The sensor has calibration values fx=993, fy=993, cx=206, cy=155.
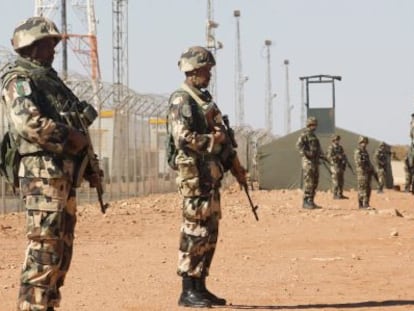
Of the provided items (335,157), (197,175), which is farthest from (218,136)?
(335,157)

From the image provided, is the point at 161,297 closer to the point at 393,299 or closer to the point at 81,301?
the point at 81,301

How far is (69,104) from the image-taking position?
4.88 m

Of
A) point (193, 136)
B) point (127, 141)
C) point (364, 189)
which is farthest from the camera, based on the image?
point (127, 141)

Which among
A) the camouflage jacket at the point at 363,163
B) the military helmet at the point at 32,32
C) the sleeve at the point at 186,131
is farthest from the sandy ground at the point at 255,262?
the military helmet at the point at 32,32

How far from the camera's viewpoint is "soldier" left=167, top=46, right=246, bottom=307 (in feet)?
20.2

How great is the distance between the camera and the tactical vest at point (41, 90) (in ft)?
15.6

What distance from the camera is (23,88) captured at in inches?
185

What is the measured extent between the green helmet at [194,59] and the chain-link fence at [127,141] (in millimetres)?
11646

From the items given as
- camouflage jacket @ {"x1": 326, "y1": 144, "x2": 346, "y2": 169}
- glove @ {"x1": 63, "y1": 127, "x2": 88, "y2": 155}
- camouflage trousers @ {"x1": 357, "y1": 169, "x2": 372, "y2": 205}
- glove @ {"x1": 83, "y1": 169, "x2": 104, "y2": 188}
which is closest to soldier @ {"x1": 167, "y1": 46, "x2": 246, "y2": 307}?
glove @ {"x1": 83, "y1": 169, "x2": 104, "y2": 188}

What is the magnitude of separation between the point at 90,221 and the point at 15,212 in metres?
1.78

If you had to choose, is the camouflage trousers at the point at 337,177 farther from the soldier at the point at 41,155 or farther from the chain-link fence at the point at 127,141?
the soldier at the point at 41,155

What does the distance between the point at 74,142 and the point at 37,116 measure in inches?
8.9

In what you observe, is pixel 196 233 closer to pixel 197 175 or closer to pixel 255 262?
pixel 197 175

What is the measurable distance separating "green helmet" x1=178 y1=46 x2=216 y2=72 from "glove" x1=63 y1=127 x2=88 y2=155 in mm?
1555
